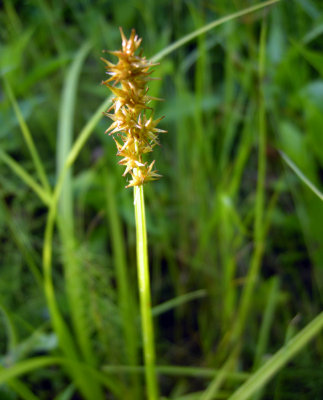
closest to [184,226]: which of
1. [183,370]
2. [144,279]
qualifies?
[183,370]

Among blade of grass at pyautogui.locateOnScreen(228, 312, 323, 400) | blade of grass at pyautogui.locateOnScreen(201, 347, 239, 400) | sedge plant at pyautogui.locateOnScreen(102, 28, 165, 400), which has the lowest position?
blade of grass at pyautogui.locateOnScreen(201, 347, 239, 400)

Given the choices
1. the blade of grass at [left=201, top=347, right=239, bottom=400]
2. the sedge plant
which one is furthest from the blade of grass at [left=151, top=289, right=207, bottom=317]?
the sedge plant

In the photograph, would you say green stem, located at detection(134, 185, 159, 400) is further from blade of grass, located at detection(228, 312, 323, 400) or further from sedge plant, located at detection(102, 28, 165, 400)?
blade of grass, located at detection(228, 312, 323, 400)

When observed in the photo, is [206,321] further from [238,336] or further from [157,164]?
[157,164]

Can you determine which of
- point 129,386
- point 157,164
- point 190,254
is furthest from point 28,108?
point 129,386

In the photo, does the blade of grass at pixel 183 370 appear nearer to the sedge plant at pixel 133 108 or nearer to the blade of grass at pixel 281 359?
the blade of grass at pixel 281 359
